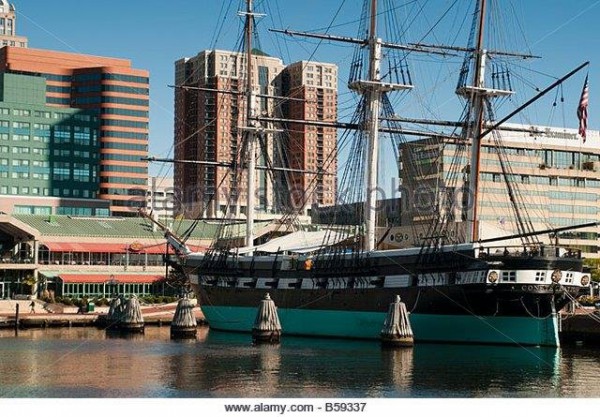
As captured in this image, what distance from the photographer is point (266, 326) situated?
70875 mm

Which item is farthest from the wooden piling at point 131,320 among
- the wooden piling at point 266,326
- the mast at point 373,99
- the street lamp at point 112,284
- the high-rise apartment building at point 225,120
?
the high-rise apartment building at point 225,120

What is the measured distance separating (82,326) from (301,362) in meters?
38.8

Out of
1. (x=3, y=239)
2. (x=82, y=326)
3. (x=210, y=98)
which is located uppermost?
(x=210, y=98)

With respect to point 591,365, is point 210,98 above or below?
above

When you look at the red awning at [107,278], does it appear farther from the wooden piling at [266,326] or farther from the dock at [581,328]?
the dock at [581,328]

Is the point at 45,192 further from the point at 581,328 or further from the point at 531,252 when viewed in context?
the point at 531,252

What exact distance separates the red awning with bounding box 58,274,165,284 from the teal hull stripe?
116 feet

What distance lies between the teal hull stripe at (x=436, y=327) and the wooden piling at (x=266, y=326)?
677 centimetres

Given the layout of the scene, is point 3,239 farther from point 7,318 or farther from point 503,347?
point 503,347

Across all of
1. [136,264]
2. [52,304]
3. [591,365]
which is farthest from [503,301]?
[136,264]

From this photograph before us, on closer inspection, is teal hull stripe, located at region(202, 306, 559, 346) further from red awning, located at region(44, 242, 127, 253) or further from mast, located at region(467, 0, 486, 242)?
red awning, located at region(44, 242, 127, 253)

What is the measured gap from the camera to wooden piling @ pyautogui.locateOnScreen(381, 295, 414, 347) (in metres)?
64.3

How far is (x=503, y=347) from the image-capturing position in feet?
219
